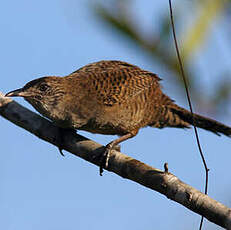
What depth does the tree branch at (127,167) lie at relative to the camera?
112 inches

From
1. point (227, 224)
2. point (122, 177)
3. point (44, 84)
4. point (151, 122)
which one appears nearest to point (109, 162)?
point (122, 177)

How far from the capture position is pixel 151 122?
5.66m

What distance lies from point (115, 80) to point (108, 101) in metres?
0.36

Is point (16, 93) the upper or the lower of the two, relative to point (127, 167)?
upper

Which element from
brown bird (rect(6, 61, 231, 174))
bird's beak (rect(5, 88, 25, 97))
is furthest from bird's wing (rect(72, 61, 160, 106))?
bird's beak (rect(5, 88, 25, 97))

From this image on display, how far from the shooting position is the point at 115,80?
5.41 m

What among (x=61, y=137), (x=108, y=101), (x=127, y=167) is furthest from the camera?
(x=108, y=101)

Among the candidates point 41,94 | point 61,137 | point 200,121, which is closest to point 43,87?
point 41,94

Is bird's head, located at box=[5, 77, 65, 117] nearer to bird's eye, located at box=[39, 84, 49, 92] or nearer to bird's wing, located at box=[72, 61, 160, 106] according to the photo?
bird's eye, located at box=[39, 84, 49, 92]

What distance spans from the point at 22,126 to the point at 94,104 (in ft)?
3.43

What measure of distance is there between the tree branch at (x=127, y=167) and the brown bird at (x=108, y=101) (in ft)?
0.86

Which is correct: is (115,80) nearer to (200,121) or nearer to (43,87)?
(43,87)

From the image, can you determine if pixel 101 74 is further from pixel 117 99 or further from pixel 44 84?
pixel 44 84

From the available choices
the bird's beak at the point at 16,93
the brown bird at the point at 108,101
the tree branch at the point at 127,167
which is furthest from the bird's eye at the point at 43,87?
the tree branch at the point at 127,167
